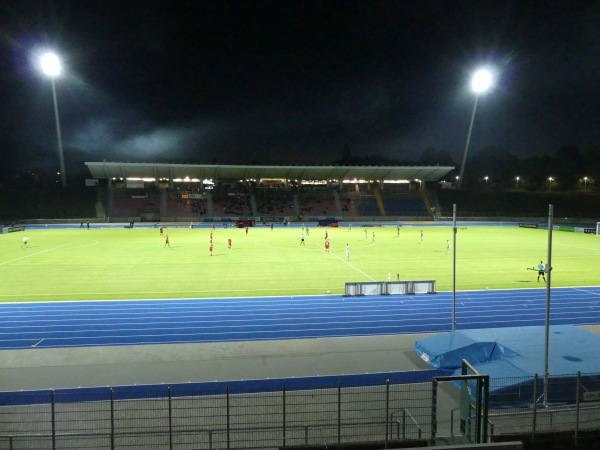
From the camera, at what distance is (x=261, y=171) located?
2849 inches

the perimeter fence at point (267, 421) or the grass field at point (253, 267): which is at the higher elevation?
the perimeter fence at point (267, 421)

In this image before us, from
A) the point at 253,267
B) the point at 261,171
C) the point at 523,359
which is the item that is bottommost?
the point at 253,267

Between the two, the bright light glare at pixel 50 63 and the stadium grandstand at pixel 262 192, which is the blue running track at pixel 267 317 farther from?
the stadium grandstand at pixel 262 192

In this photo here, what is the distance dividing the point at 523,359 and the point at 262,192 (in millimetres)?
70452

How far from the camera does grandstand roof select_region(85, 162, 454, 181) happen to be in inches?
2655

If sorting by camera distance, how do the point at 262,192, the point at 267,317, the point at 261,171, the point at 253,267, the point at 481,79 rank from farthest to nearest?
1. the point at 262,192
2. the point at 261,171
3. the point at 481,79
4. the point at 253,267
5. the point at 267,317

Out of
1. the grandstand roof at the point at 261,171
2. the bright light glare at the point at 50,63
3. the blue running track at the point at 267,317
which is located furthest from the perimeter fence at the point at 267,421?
the grandstand roof at the point at 261,171

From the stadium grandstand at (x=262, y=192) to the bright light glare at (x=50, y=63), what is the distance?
2104cm

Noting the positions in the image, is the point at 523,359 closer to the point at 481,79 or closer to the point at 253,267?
the point at 253,267

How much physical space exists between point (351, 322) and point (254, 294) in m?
5.58

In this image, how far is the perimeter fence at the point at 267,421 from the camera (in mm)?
6441

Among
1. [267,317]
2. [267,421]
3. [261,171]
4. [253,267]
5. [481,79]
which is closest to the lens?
[267,421]

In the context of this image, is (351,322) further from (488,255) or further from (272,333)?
(488,255)

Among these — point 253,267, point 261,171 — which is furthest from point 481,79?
point 261,171
